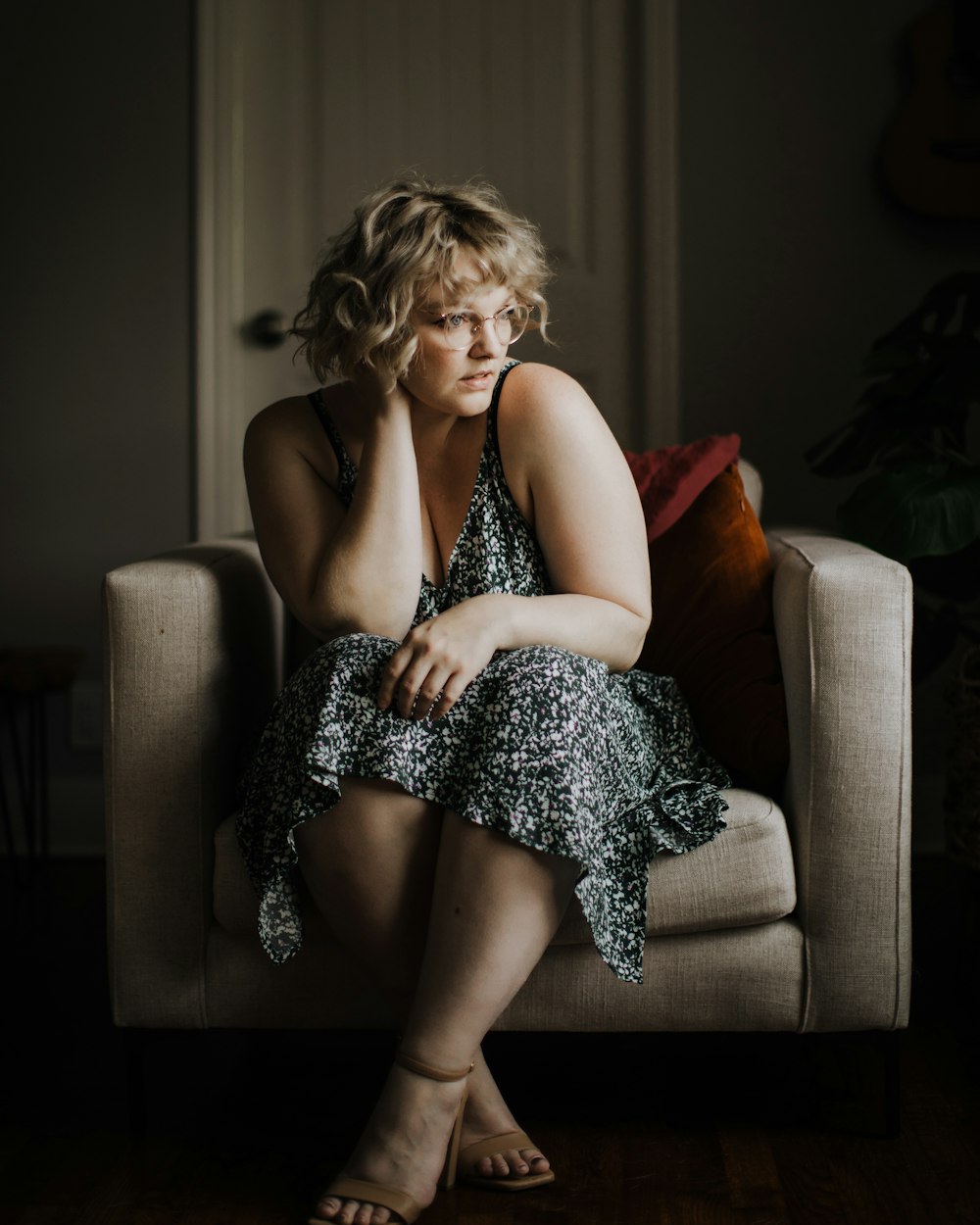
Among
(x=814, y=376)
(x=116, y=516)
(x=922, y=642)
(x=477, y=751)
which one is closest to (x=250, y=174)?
(x=116, y=516)

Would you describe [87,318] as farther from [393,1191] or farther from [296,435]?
[393,1191]

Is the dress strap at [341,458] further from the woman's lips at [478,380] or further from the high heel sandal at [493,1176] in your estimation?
the high heel sandal at [493,1176]

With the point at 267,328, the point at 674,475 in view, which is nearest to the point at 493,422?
the point at 674,475

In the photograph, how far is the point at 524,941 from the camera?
1264mm

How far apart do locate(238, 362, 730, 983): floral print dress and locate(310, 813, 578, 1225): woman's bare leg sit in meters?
0.04

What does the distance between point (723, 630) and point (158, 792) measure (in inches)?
30.3

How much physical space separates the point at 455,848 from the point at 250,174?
1.97m

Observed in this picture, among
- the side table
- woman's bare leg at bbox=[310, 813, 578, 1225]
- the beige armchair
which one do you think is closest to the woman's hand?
woman's bare leg at bbox=[310, 813, 578, 1225]

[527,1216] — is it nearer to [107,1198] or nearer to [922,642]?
[107,1198]

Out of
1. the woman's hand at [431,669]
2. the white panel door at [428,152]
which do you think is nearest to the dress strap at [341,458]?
the woman's hand at [431,669]

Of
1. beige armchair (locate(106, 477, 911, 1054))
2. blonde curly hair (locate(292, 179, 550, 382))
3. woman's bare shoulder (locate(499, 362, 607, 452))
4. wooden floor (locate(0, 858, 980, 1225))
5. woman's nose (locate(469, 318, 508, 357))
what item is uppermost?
blonde curly hair (locate(292, 179, 550, 382))

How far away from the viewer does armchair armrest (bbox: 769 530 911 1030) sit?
1.40 metres

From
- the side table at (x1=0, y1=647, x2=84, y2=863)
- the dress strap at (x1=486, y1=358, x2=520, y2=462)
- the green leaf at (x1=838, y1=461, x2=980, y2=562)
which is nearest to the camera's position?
the dress strap at (x1=486, y1=358, x2=520, y2=462)

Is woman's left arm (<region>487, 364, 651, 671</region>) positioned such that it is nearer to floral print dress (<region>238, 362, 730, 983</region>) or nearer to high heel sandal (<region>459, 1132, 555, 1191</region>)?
floral print dress (<region>238, 362, 730, 983</region>)
